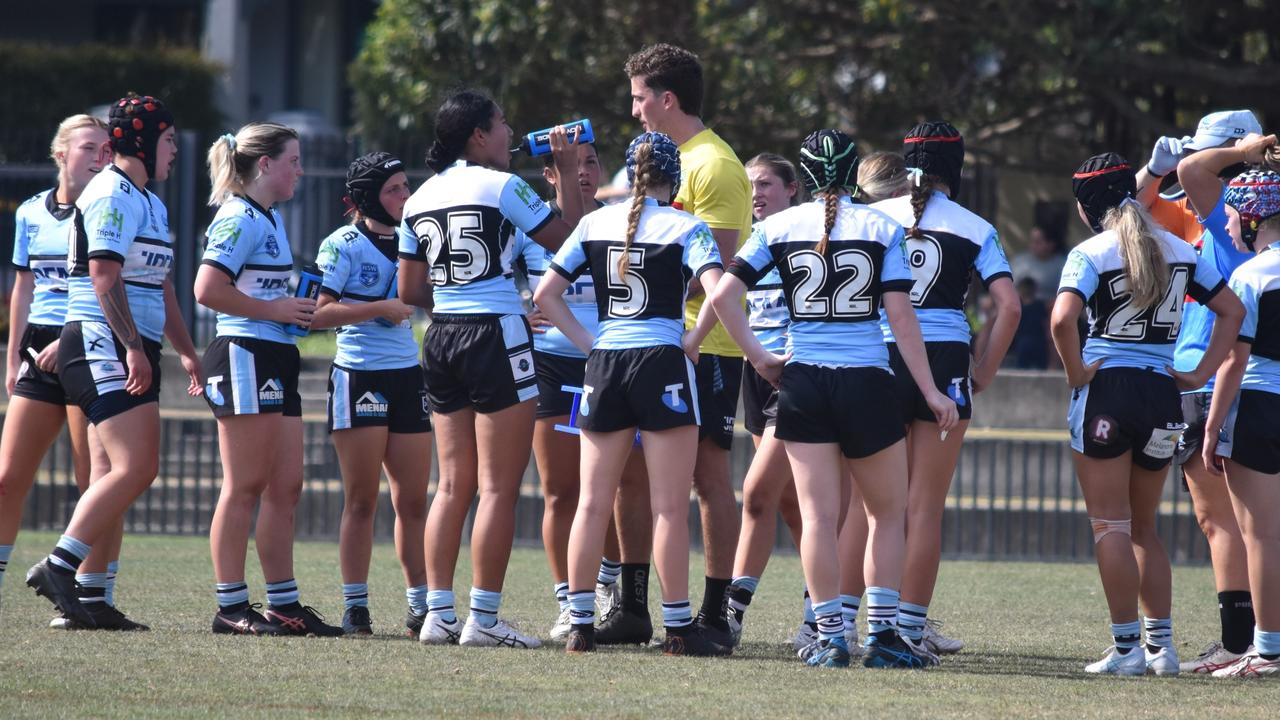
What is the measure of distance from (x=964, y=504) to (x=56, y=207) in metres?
6.45

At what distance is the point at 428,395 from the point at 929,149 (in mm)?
2104

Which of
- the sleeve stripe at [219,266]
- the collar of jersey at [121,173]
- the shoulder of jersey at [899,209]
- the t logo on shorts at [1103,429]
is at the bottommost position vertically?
the t logo on shorts at [1103,429]

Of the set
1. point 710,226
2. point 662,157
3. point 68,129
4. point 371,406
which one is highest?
point 68,129

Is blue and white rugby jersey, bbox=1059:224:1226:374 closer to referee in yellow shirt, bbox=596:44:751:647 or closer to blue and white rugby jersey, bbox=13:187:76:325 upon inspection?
referee in yellow shirt, bbox=596:44:751:647

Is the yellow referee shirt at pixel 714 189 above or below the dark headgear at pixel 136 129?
below

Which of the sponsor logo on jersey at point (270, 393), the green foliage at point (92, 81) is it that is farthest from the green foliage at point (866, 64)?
the sponsor logo on jersey at point (270, 393)

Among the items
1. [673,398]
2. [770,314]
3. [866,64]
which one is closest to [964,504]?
[770,314]

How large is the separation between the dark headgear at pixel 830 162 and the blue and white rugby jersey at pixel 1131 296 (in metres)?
0.85

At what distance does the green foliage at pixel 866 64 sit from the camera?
14.0 meters

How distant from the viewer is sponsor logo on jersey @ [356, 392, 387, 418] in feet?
21.7

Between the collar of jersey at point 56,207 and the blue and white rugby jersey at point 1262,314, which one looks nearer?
the blue and white rugby jersey at point 1262,314

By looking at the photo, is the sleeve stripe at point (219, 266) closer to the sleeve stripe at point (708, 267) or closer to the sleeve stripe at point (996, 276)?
the sleeve stripe at point (708, 267)

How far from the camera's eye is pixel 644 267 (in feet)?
19.2

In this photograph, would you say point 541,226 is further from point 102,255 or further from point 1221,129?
point 1221,129
